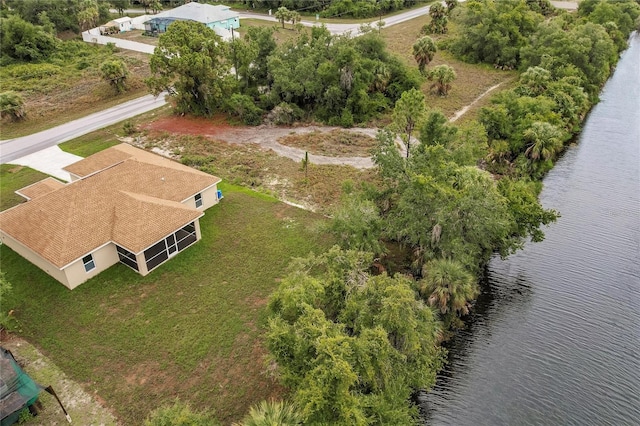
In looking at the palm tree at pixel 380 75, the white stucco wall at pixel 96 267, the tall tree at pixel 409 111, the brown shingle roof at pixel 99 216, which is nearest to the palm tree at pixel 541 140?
the tall tree at pixel 409 111

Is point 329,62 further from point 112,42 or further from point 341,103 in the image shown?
point 112,42

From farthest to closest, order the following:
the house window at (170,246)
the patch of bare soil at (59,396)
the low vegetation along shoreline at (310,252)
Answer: the house window at (170,246) → the patch of bare soil at (59,396) → the low vegetation along shoreline at (310,252)

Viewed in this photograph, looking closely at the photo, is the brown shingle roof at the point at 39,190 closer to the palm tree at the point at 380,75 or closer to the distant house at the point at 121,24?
the palm tree at the point at 380,75

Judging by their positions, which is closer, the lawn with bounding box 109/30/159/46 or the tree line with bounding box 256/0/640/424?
the tree line with bounding box 256/0/640/424

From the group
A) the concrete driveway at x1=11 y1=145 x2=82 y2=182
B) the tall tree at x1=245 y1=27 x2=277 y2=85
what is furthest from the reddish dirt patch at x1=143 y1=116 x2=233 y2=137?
the concrete driveway at x1=11 y1=145 x2=82 y2=182

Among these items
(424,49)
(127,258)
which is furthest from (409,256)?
(424,49)

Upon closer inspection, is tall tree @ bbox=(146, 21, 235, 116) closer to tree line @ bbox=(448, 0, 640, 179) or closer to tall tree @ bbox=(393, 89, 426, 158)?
tall tree @ bbox=(393, 89, 426, 158)

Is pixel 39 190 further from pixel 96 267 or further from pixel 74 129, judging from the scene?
pixel 74 129
